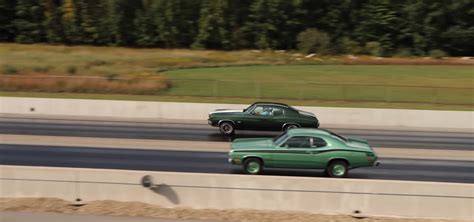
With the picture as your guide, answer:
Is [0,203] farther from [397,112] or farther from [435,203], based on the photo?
[397,112]

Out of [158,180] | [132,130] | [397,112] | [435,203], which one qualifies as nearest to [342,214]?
[435,203]

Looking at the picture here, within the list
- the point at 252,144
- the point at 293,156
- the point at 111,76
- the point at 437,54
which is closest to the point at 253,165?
the point at 252,144

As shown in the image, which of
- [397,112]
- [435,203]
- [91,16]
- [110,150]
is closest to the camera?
[435,203]

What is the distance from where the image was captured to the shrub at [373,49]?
6399 cm

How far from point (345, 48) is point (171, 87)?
108ft

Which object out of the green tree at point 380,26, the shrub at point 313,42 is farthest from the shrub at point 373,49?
the shrub at point 313,42

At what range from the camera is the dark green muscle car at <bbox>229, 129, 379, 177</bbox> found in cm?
1500

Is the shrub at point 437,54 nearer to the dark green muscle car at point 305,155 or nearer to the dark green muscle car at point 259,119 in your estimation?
the dark green muscle car at point 259,119

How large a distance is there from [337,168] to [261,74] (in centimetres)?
3230

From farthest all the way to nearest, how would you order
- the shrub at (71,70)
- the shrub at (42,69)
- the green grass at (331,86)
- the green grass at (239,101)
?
the shrub at (71,70) → the shrub at (42,69) → the green grass at (331,86) → the green grass at (239,101)

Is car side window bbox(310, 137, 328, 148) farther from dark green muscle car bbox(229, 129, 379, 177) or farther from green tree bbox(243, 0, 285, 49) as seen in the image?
green tree bbox(243, 0, 285, 49)

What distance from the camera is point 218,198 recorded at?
475 inches

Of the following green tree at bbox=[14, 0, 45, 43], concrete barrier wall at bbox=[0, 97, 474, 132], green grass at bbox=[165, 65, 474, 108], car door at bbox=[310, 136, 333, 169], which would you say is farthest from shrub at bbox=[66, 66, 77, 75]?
car door at bbox=[310, 136, 333, 169]

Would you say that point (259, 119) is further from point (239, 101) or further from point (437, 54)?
point (437, 54)
